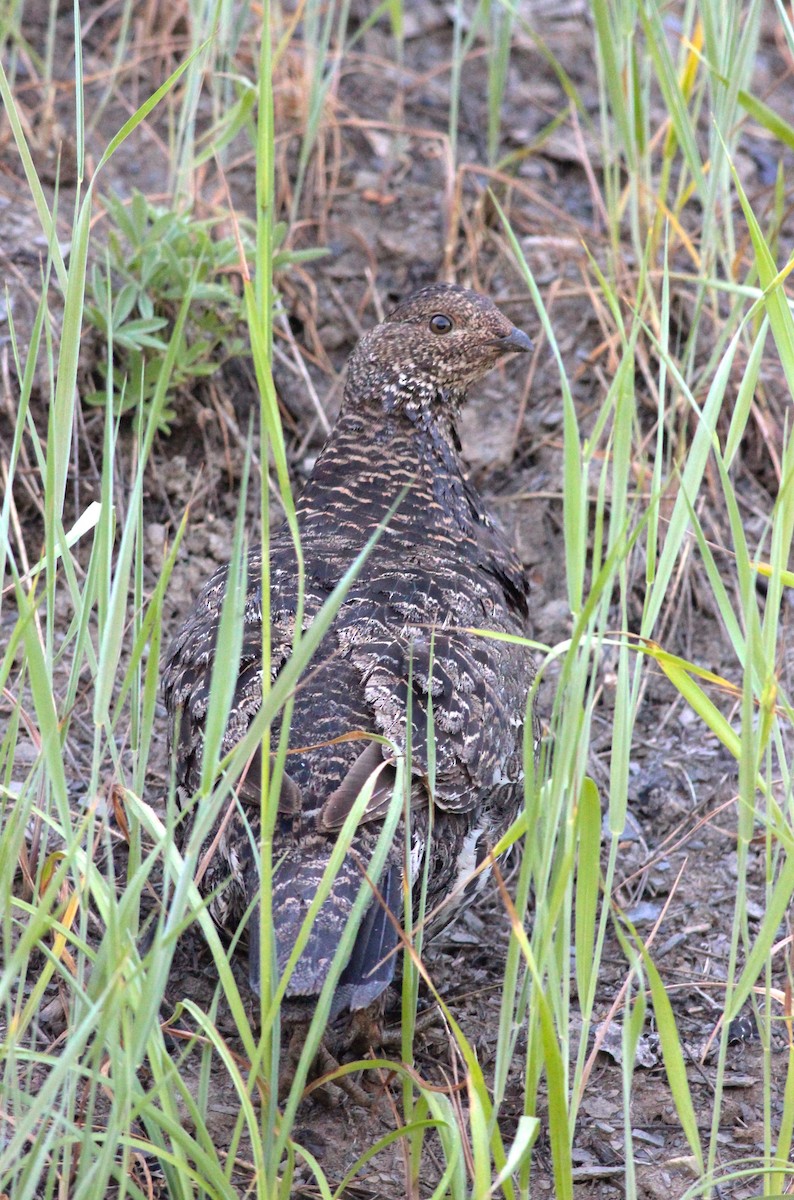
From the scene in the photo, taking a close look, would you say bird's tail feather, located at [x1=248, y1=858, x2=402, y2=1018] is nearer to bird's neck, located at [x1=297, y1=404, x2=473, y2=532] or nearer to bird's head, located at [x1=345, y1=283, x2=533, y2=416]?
bird's neck, located at [x1=297, y1=404, x2=473, y2=532]

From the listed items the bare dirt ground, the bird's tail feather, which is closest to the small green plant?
the bare dirt ground

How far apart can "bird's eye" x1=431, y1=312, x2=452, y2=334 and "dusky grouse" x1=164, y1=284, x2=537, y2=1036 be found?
11 millimetres

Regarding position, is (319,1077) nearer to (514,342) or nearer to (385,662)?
(385,662)

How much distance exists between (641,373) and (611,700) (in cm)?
134

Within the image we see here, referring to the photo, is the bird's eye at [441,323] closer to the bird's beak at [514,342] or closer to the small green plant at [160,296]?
the bird's beak at [514,342]

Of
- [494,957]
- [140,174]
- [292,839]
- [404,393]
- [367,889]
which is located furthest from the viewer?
[140,174]

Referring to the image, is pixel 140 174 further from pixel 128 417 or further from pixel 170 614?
pixel 170 614

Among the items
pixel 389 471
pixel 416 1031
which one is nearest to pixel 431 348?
pixel 389 471

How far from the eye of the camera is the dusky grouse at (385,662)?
2.92 m

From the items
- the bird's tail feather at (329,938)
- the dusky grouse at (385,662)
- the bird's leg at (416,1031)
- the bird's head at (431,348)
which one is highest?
the bird's head at (431,348)

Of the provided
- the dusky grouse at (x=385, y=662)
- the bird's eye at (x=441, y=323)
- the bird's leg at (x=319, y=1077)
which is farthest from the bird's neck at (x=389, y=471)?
the bird's leg at (x=319, y=1077)

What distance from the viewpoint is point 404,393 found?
4.31m

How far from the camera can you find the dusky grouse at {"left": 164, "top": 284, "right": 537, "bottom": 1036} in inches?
115

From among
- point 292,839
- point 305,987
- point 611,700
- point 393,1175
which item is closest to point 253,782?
point 292,839
